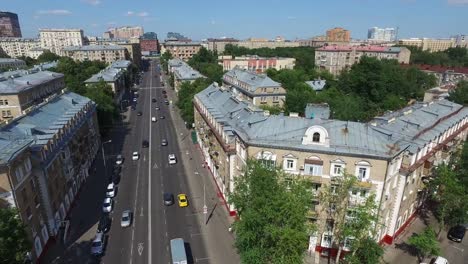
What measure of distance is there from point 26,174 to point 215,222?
1027 inches

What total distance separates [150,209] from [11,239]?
24.4m

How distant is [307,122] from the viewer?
4075cm

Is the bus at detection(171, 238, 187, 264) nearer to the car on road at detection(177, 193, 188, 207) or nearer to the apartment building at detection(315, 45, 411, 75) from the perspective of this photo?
the car on road at detection(177, 193, 188, 207)

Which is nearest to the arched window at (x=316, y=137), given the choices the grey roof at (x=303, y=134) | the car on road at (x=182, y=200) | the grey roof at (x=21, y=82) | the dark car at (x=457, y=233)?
the grey roof at (x=303, y=134)

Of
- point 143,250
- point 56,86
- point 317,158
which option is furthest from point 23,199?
point 56,86

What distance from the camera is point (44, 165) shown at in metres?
40.2

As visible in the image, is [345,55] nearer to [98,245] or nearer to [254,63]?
[254,63]

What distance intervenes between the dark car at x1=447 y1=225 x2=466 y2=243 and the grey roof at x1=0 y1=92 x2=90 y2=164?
57501 mm

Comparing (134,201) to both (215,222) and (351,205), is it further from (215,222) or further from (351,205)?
(351,205)

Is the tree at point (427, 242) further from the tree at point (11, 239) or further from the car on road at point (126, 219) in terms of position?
the tree at point (11, 239)

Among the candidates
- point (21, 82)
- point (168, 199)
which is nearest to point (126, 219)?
point (168, 199)

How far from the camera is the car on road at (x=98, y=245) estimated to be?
39.5 meters

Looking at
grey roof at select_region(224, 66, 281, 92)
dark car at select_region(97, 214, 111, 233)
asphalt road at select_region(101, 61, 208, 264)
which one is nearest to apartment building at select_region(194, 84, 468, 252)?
asphalt road at select_region(101, 61, 208, 264)

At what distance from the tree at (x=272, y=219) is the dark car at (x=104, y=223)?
23901mm
